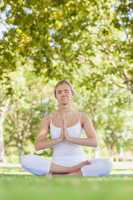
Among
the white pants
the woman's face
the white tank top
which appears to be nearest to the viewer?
the white pants

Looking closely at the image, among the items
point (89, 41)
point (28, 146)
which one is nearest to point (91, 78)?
point (89, 41)

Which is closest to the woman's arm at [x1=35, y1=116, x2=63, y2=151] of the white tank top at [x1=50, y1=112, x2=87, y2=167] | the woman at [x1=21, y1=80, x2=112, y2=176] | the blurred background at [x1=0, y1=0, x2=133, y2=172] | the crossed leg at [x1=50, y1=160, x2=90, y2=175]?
the woman at [x1=21, y1=80, x2=112, y2=176]

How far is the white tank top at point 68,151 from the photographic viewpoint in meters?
7.16

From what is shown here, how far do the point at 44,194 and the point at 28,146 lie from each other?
69.5m

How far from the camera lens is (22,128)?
60625 mm

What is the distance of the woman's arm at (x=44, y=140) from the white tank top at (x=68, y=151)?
129 millimetres

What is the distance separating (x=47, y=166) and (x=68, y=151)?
0.34 metres

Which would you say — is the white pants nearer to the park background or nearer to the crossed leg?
the crossed leg

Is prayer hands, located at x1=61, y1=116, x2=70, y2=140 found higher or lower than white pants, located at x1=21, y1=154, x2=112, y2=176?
higher

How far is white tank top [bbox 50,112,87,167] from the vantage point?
716cm

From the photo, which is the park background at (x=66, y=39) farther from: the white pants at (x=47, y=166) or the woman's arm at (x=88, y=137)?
the white pants at (x=47, y=166)

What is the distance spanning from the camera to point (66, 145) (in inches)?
282

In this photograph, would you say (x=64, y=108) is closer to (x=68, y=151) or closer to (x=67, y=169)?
(x=68, y=151)

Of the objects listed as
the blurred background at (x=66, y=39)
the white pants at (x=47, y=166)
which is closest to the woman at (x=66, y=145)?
the white pants at (x=47, y=166)
